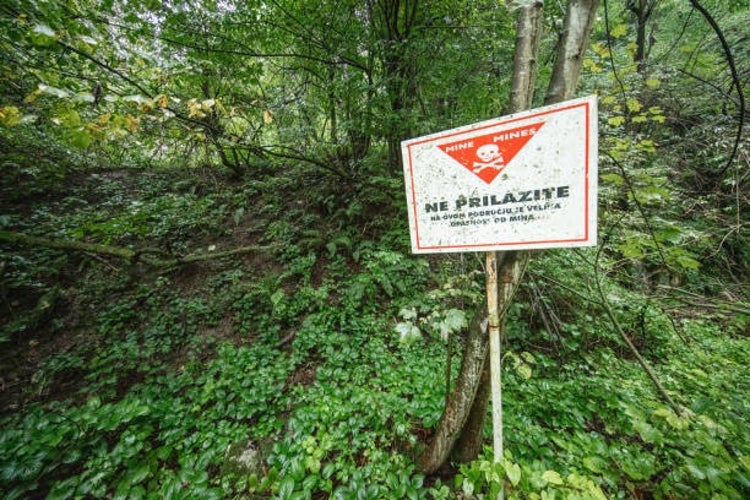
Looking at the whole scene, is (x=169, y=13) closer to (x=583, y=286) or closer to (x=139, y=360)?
(x=139, y=360)

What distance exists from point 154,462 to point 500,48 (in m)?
6.96

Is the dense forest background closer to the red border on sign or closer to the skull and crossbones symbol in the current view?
the red border on sign

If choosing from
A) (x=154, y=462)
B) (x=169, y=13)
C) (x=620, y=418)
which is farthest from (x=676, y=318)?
(x=169, y=13)

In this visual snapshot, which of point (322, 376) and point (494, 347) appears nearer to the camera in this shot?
point (494, 347)

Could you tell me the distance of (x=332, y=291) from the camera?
457 centimetres

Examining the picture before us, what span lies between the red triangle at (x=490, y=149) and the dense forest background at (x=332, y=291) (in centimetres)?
81

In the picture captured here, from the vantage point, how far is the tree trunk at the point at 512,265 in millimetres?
1492

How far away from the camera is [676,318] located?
13.5 feet

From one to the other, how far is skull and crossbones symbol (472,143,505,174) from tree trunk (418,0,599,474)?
1.40ft

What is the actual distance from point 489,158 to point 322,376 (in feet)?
9.54

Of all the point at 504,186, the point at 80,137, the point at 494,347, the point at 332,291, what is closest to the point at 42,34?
the point at 80,137

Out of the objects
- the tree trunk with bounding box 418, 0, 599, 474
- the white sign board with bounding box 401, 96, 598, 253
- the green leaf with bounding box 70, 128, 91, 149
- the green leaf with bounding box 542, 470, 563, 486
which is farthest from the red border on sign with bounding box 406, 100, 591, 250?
the green leaf with bounding box 70, 128, 91, 149

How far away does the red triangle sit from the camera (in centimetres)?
134

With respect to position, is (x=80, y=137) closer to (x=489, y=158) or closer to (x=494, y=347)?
(x=489, y=158)
